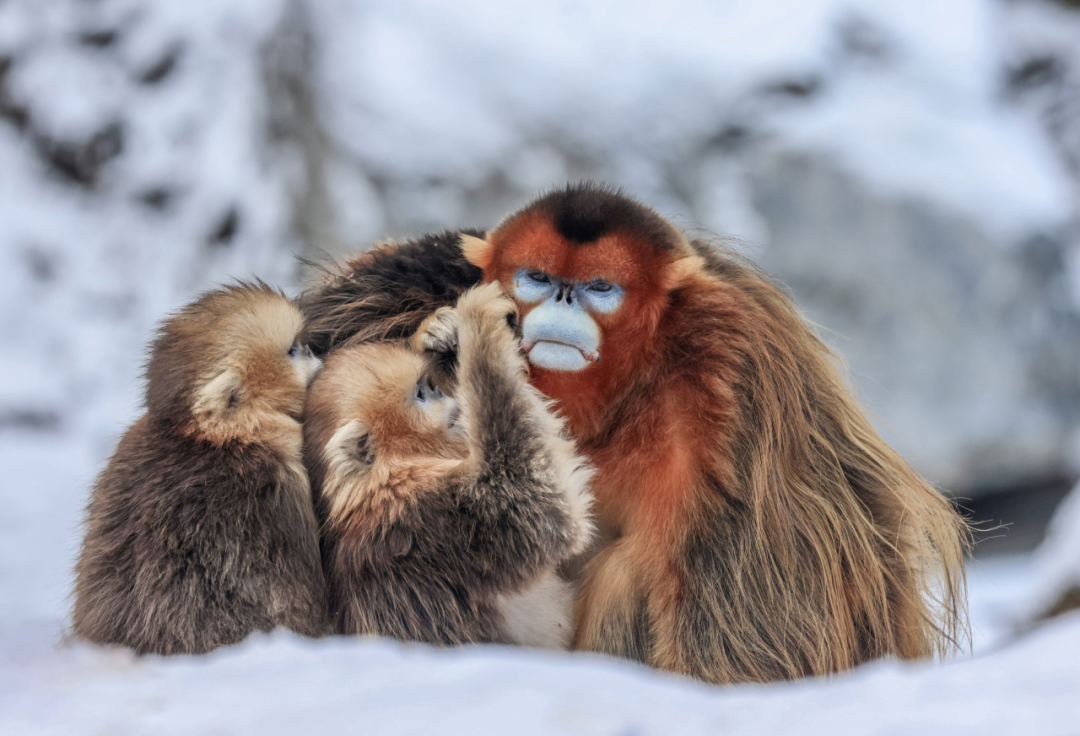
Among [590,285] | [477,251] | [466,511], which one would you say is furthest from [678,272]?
[466,511]

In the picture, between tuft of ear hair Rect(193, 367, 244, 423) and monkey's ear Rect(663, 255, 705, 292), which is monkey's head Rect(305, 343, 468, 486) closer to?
tuft of ear hair Rect(193, 367, 244, 423)

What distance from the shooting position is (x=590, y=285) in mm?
1531

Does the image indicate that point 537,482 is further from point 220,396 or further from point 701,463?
point 220,396

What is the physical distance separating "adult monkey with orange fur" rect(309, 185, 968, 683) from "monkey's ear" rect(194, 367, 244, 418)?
51 cm

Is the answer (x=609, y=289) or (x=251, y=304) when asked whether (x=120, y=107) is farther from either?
(x=609, y=289)

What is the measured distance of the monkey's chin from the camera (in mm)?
1509

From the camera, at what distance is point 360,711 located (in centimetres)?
97

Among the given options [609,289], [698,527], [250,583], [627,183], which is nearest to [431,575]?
[250,583]

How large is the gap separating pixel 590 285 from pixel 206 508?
0.73 meters

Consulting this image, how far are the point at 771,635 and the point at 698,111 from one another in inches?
127

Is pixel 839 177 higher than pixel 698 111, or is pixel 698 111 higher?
pixel 698 111

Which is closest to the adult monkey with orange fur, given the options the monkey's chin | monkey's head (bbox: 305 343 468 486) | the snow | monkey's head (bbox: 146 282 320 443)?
the monkey's chin

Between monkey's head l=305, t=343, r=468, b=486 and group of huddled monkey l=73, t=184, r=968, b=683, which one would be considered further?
monkey's head l=305, t=343, r=468, b=486

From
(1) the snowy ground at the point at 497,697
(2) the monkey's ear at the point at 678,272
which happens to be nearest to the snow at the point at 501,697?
(1) the snowy ground at the point at 497,697
